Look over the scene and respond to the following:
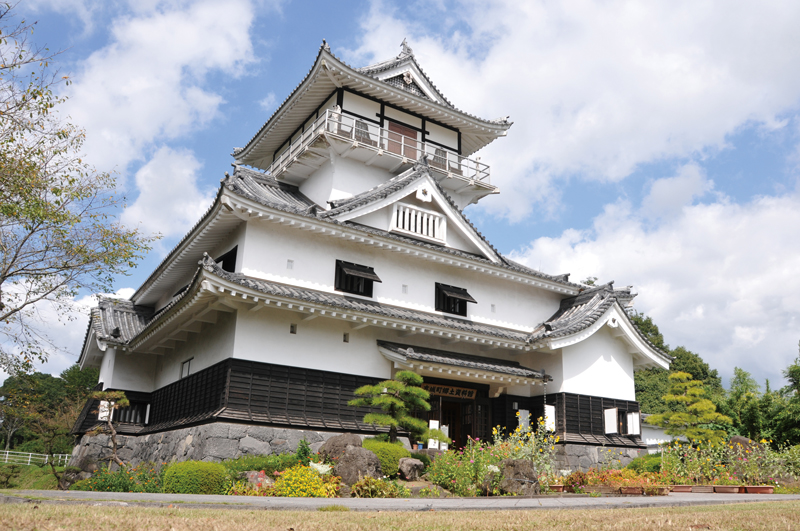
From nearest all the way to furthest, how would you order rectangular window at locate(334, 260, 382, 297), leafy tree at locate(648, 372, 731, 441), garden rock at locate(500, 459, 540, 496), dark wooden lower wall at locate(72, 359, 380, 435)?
garden rock at locate(500, 459, 540, 496), dark wooden lower wall at locate(72, 359, 380, 435), rectangular window at locate(334, 260, 382, 297), leafy tree at locate(648, 372, 731, 441)

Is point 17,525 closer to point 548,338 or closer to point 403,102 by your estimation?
point 548,338

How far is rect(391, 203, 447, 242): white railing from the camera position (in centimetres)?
2142

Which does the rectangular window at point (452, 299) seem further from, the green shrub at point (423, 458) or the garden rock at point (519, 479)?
the garden rock at point (519, 479)

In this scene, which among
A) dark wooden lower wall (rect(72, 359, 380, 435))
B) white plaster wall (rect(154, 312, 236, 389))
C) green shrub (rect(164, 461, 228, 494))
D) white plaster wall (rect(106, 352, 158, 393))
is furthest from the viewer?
white plaster wall (rect(106, 352, 158, 393))

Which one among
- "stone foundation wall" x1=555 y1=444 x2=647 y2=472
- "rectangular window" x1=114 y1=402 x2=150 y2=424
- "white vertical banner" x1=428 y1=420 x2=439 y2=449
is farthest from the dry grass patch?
"rectangular window" x1=114 y1=402 x2=150 y2=424

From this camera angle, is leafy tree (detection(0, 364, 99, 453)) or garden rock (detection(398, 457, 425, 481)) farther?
leafy tree (detection(0, 364, 99, 453))

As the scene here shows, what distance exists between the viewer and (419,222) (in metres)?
21.8

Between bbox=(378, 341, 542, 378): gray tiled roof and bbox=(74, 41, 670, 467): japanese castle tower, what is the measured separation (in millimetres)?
73

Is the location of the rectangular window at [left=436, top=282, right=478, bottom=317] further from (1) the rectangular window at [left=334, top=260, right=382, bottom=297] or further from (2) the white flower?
(2) the white flower

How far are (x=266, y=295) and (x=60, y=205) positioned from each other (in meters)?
6.83

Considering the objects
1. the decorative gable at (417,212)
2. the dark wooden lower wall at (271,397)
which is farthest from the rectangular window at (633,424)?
the dark wooden lower wall at (271,397)

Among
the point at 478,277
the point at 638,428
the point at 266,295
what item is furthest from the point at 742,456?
the point at 266,295

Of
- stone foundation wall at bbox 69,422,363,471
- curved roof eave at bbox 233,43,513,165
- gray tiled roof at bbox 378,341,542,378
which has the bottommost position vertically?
stone foundation wall at bbox 69,422,363,471

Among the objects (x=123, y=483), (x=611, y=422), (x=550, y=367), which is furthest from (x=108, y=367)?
(x=611, y=422)
